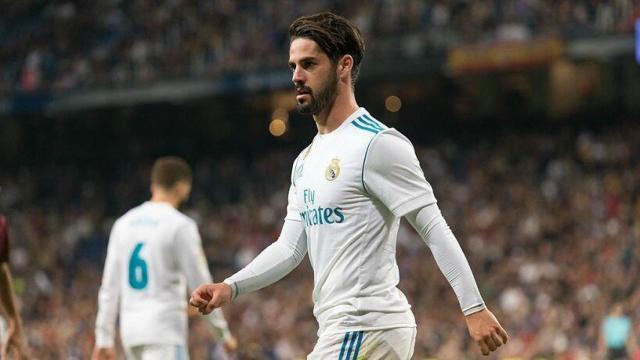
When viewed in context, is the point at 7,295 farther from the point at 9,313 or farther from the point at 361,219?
the point at 361,219

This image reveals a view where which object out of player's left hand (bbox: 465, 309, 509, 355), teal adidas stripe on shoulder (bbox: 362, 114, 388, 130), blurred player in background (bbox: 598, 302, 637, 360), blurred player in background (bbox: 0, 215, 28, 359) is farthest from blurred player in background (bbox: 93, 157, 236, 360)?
blurred player in background (bbox: 598, 302, 637, 360)

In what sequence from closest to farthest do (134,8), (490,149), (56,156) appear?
(490,149) < (134,8) < (56,156)

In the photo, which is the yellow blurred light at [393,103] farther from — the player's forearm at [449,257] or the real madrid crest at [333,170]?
the player's forearm at [449,257]

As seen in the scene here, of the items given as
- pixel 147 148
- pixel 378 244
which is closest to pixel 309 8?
pixel 147 148

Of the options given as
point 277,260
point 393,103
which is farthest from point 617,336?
point 393,103

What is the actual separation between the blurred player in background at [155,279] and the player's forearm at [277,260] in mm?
2760

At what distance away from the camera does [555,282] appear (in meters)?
19.4

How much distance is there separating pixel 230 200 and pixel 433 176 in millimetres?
4809

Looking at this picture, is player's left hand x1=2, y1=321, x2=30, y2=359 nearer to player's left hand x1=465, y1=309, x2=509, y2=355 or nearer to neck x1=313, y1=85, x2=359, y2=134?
neck x1=313, y1=85, x2=359, y2=134

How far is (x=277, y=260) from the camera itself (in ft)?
16.1

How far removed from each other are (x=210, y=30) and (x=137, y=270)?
19.5 meters

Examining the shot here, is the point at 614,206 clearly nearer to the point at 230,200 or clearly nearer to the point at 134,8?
the point at 230,200

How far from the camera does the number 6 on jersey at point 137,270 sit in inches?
308

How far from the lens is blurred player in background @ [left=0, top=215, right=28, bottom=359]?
21.7 feet
